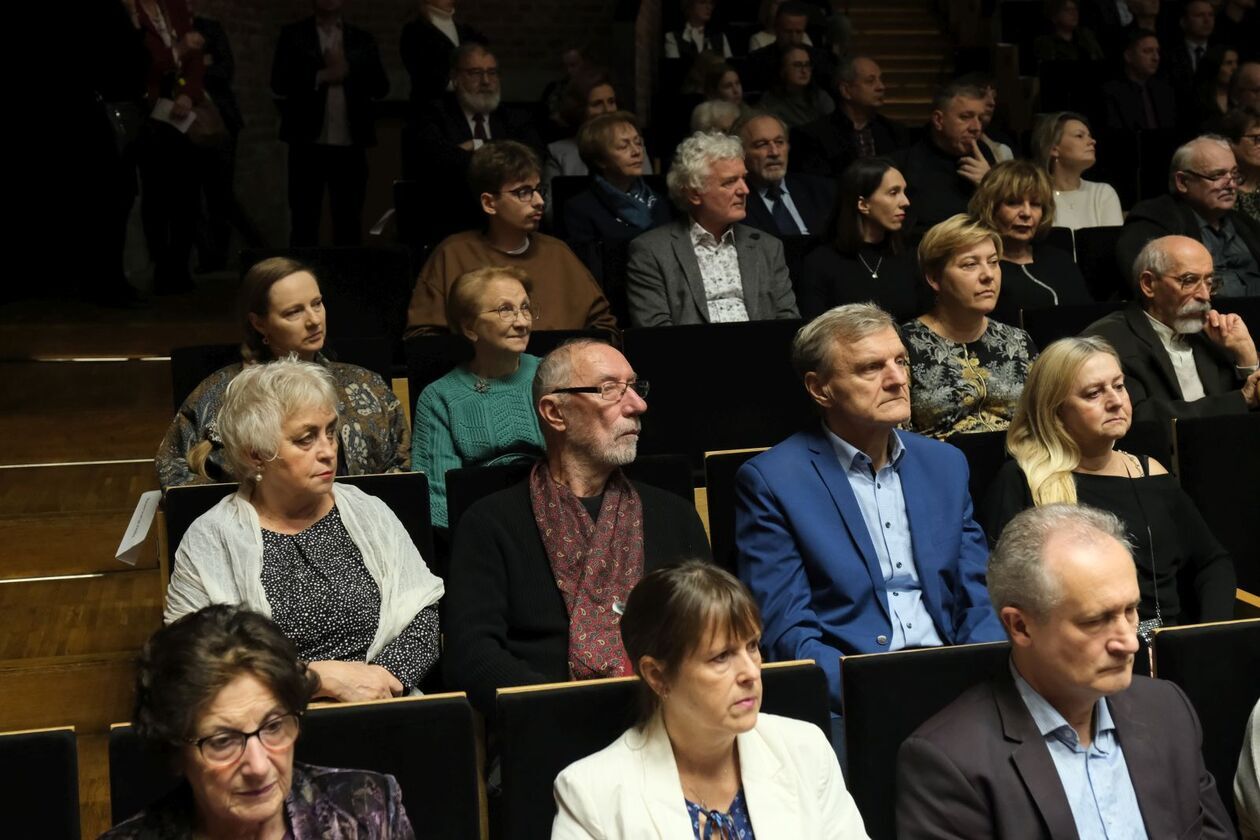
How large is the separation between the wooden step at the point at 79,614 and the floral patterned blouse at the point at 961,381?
62.4 inches

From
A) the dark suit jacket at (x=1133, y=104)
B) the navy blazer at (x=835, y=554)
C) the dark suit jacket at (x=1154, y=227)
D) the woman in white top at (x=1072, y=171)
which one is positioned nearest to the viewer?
the navy blazer at (x=835, y=554)

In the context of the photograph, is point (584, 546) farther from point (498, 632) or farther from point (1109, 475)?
point (1109, 475)

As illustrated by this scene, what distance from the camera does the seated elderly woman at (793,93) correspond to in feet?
19.4

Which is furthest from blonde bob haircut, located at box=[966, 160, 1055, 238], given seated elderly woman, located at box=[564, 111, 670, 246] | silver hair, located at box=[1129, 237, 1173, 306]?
seated elderly woman, located at box=[564, 111, 670, 246]

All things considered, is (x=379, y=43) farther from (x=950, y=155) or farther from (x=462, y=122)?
(x=950, y=155)

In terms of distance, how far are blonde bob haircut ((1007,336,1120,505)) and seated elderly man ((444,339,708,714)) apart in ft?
1.97

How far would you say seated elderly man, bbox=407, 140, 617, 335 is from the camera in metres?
3.83

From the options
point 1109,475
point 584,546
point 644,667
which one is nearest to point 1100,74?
point 1109,475

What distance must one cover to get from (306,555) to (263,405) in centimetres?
24

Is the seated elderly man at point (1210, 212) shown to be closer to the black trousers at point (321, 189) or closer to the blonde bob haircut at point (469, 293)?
the blonde bob haircut at point (469, 293)

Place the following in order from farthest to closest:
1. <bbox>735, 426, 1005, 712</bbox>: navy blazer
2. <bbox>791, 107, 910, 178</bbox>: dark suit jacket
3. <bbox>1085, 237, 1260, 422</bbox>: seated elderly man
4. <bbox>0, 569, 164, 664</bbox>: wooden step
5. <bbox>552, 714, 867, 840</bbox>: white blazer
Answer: <bbox>791, 107, 910, 178</bbox>: dark suit jacket
<bbox>1085, 237, 1260, 422</bbox>: seated elderly man
<bbox>0, 569, 164, 664</bbox>: wooden step
<bbox>735, 426, 1005, 712</bbox>: navy blazer
<bbox>552, 714, 867, 840</bbox>: white blazer

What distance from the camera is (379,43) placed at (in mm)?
8391

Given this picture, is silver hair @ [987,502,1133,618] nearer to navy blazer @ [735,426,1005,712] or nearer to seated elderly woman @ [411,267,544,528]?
navy blazer @ [735,426,1005,712]

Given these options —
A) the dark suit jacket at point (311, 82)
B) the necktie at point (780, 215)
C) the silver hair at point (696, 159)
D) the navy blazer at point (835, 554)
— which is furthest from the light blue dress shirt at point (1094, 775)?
the dark suit jacket at point (311, 82)
